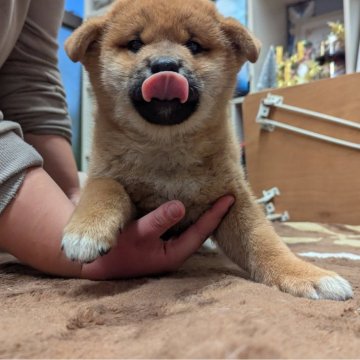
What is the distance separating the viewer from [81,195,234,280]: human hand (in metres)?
0.79

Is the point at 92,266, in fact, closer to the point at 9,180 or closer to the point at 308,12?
the point at 9,180

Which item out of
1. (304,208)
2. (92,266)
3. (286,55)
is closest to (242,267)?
(92,266)

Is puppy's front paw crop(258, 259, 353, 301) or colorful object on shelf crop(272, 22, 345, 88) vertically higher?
Answer: colorful object on shelf crop(272, 22, 345, 88)

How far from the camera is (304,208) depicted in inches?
74.9

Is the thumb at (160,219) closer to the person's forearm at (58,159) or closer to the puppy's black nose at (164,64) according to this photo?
the puppy's black nose at (164,64)

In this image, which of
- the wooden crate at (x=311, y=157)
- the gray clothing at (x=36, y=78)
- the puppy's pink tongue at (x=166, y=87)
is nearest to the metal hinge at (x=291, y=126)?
the wooden crate at (x=311, y=157)

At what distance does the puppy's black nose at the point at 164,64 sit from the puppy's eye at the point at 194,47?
0.10m

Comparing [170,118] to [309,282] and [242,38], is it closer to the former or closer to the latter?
[242,38]

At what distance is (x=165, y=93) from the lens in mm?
806

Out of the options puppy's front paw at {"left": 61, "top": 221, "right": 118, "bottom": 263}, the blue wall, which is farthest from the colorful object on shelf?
puppy's front paw at {"left": 61, "top": 221, "right": 118, "bottom": 263}

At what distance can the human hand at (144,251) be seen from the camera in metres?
0.79

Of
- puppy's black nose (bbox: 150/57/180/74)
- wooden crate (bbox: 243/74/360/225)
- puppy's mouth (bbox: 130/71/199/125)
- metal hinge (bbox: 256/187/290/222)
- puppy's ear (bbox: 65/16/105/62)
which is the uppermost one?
puppy's ear (bbox: 65/16/105/62)

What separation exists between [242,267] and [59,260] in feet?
1.14

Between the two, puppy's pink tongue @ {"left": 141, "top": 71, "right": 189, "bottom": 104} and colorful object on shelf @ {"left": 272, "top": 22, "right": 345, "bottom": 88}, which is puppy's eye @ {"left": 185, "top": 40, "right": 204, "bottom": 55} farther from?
colorful object on shelf @ {"left": 272, "top": 22, "right": 345, "bottom": 88}
